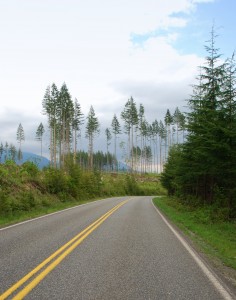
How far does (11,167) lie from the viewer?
1171 inches

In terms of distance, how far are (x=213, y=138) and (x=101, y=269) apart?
37.3 feet

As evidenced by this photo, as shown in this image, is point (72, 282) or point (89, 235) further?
point (89, 235)

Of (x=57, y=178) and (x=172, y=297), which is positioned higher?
(x=57, y=178)

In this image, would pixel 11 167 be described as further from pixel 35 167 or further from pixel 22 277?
pixel 22 277

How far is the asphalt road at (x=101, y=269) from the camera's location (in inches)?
214

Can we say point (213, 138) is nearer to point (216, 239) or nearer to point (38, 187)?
point (216, 239)

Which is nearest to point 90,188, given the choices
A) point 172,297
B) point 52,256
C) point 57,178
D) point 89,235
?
point 57,178

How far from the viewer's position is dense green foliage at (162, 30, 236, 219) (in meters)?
16.2

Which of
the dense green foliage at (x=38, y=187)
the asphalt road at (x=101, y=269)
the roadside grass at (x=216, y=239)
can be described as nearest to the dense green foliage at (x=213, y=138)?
the roadside grass at (x=216, y=239)

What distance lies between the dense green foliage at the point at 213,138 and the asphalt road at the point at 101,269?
678cm

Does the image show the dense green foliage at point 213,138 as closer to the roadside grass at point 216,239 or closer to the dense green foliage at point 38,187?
the roadside grass at point 216,239

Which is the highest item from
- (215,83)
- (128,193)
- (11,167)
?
(215,83)

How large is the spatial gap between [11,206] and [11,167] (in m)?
11.7

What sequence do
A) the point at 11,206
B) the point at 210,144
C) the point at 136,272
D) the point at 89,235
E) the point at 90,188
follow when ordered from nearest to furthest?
the point at 136,272 < the point at 89,235 < the point at 210,144 < the point at 11,206 < the point at 90,188
